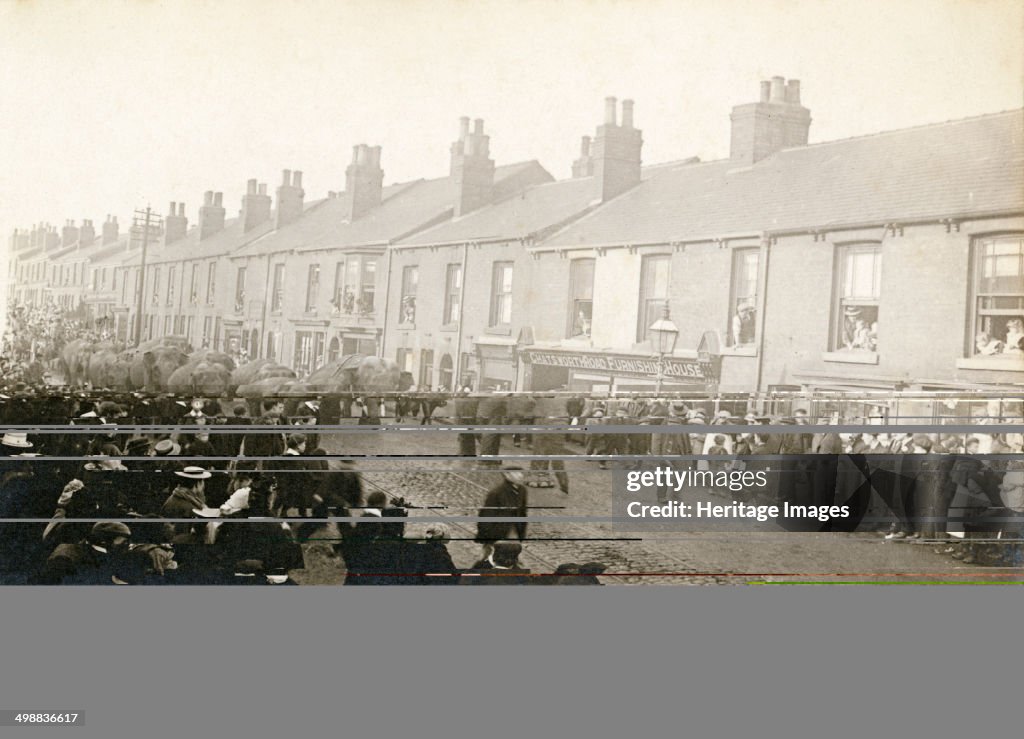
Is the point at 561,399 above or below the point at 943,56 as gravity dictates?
below

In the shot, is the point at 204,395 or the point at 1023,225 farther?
the point at 204,395

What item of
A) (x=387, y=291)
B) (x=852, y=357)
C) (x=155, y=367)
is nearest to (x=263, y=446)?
(x=155, y=367)

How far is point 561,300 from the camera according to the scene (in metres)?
5.60

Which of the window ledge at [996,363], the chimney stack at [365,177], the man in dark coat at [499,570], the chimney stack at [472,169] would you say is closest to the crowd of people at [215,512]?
the man in dark coat at [499,570]

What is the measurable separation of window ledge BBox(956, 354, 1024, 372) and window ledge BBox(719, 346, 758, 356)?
3.41 ft

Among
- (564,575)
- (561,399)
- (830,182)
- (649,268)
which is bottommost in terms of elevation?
(564,575)

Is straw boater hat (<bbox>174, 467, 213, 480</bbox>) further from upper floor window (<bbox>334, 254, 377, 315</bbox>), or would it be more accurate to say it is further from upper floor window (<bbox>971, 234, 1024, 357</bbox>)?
upper floor window (<bbox>971, 234, 1024, 357</bbox>)

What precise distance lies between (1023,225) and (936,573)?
1920mm

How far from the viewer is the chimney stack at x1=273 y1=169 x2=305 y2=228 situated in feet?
18.7

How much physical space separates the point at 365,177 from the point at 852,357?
2930 millimetres

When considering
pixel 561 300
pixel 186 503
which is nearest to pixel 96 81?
pixel 186 503

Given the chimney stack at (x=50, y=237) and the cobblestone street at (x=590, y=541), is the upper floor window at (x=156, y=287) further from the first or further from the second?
the cobblestone street at (x=590, y=541)

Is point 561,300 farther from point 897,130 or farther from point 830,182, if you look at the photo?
point 897,130

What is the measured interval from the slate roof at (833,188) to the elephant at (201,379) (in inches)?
79.8
